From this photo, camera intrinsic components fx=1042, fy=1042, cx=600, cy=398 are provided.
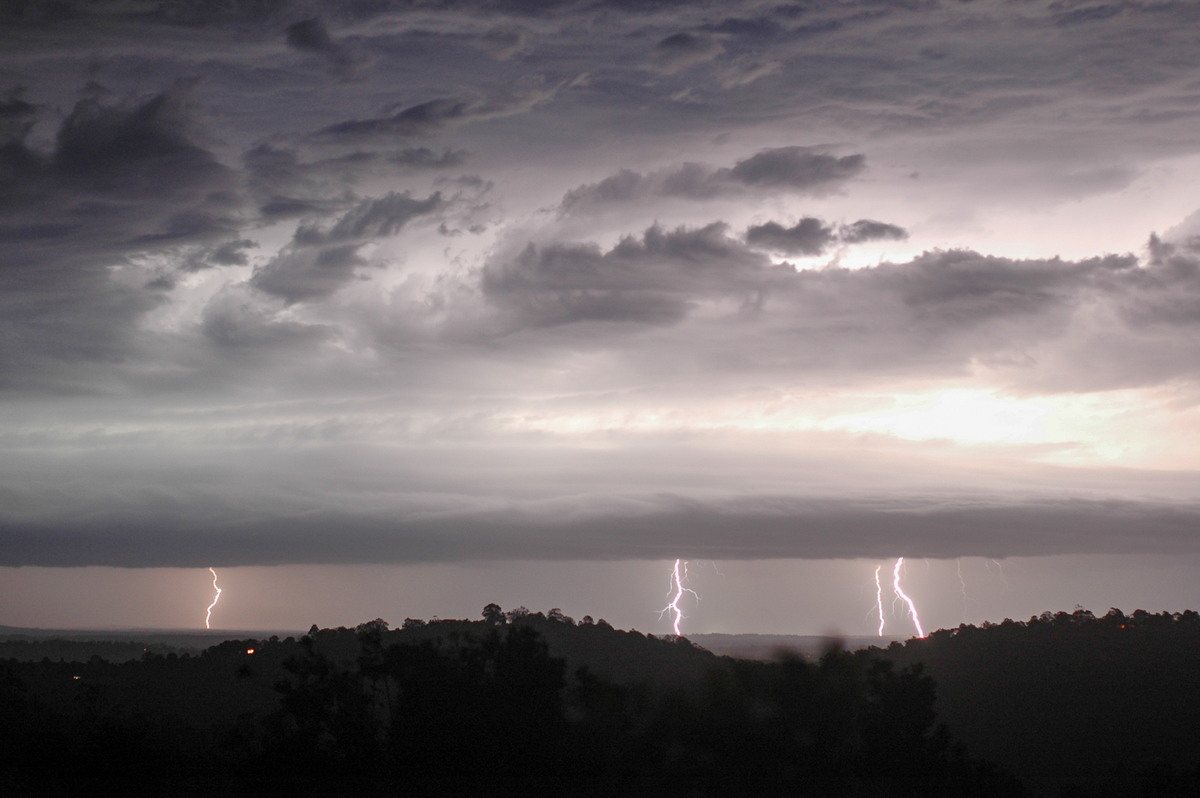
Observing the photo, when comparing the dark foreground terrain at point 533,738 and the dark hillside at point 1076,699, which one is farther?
the dark hillside at point 1076,699

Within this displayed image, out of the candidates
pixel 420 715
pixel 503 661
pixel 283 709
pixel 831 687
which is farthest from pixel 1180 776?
pixel 283 709

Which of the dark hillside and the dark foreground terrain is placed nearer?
the dark foreground terrain

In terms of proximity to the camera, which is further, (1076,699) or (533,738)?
(1076,699)

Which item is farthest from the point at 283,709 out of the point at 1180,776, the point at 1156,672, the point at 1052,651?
the point at 1052,651

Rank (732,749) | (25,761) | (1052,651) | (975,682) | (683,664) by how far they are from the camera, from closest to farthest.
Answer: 1. (25,761)
2. (732,749)
3. (683,664)
4. (975,682)
5. (1052,651)

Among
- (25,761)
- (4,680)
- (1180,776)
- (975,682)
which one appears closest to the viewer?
(25,761)

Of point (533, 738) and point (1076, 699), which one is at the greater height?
point (533, 738)

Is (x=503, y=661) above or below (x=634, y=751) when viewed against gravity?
above

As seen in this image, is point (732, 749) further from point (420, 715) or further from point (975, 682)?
point (975, 682)

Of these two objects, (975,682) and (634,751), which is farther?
(975,682)
